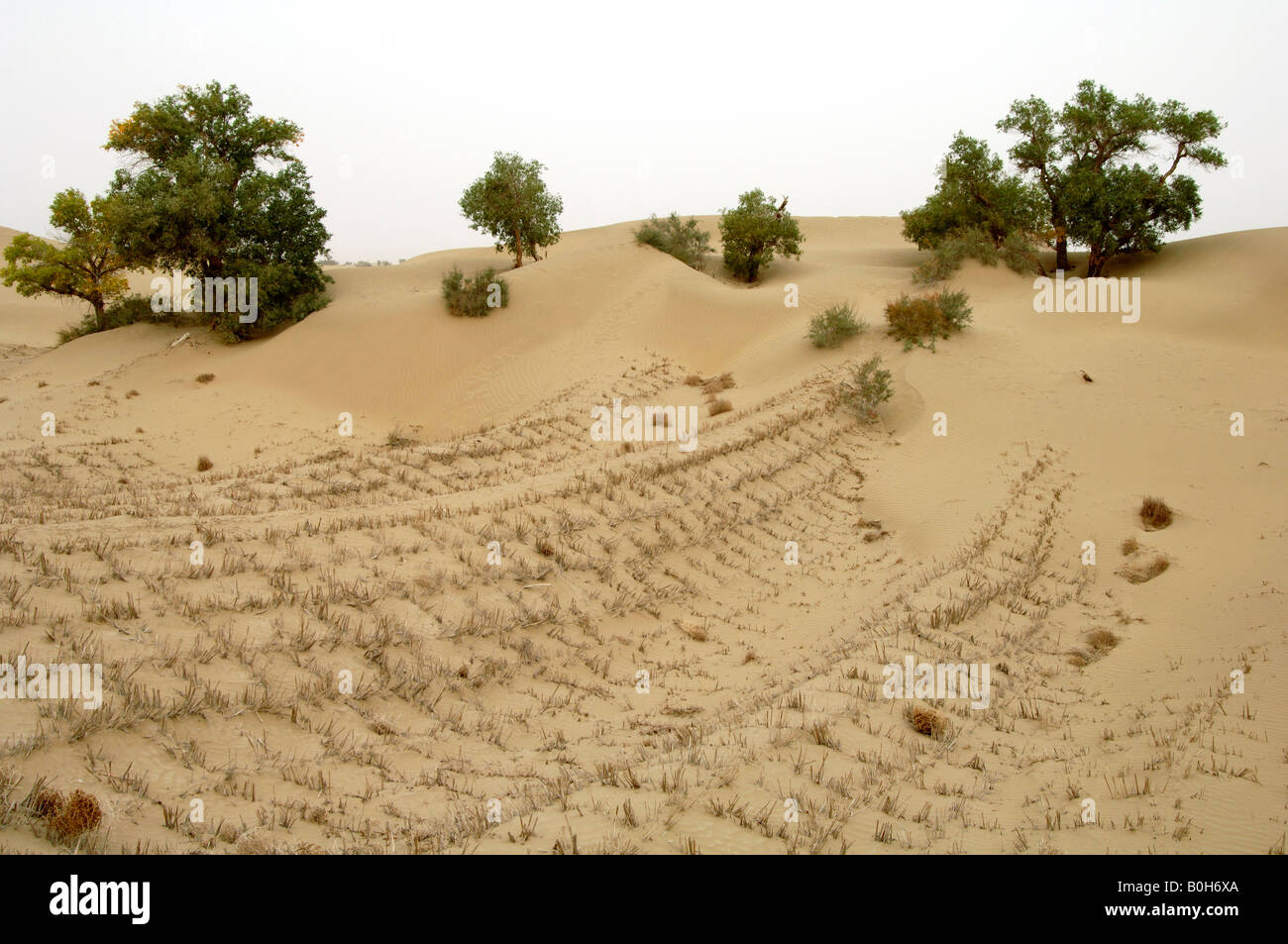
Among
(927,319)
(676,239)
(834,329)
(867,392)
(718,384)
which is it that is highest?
(676,239)

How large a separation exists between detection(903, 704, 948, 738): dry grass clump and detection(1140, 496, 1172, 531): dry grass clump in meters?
5.81

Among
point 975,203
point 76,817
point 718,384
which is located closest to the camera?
point 76,817

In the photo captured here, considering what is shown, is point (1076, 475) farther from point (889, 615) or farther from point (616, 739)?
point (616, 739)

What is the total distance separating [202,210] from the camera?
19.0 m

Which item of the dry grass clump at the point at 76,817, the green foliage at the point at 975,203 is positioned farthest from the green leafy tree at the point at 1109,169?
the dry grass clump at the point at 76,817

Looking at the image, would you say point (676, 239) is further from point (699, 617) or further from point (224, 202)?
point (699, 617)

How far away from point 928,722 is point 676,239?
895 inches

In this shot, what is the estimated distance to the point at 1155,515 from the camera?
9094mm

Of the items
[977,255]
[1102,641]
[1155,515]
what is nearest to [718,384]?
[1155,515]

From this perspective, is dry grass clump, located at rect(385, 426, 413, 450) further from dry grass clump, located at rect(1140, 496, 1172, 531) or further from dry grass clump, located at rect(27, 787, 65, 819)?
dry grass clump, located at rect(1140, 496, 1172, 531)

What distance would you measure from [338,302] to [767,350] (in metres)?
13.6

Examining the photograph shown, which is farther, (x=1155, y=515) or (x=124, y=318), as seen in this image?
(x=124, y=318)
